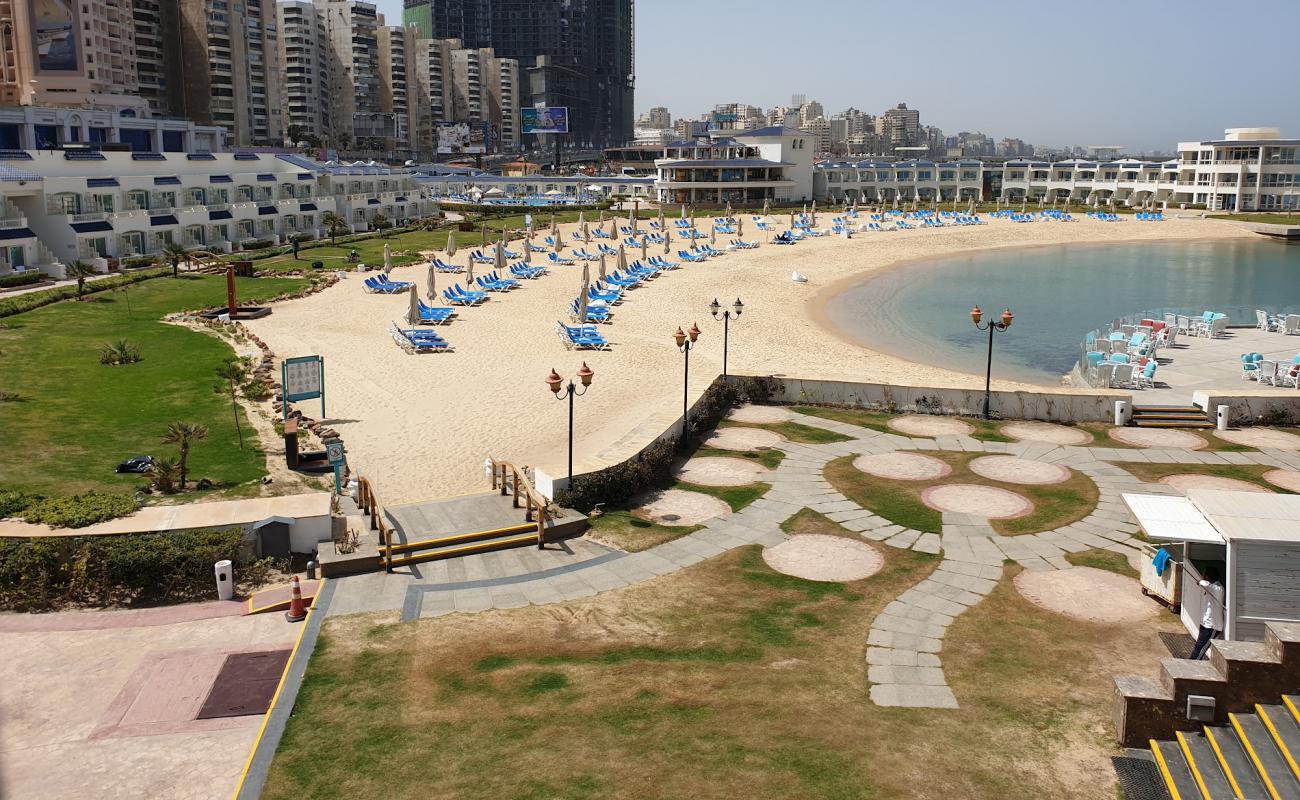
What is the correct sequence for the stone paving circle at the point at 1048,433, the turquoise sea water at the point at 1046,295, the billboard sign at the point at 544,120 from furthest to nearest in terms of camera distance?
the billboard sign at the point at 544,120
the turquoise sea water at the point at 1046,295
the stone paving circle at the point at 1048,433

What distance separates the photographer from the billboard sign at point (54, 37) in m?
86.0

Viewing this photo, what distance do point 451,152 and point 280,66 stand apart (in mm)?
29641

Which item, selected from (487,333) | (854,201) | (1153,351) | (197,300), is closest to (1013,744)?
(1153,351)

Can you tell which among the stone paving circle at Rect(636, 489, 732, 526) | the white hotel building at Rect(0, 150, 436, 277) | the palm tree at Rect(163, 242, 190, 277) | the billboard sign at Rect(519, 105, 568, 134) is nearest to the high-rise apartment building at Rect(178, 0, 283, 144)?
the billboard sign at Rect(519, 105, 568, 134)

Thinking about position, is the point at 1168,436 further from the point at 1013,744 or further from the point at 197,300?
the point at 197,300

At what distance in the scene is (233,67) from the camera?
11388 centimetres

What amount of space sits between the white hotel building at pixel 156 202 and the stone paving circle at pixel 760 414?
36.7 metres

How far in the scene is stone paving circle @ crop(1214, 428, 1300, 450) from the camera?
63.8ft

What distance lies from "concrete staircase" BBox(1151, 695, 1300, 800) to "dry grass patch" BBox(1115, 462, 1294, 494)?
963 centimetres

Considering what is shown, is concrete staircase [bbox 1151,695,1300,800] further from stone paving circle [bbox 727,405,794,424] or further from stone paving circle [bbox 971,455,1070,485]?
stone paving circle [bbox 727,405,794,424]

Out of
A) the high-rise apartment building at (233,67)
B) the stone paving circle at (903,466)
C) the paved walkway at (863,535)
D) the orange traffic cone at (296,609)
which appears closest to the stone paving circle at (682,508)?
the paved walkway at (863,535)

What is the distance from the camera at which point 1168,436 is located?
66.3 feet

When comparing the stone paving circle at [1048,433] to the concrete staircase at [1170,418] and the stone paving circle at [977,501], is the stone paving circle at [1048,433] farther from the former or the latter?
the stone paving circle at [977,501]

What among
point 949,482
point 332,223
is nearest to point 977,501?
point 949,482
